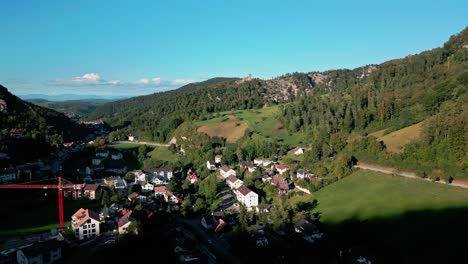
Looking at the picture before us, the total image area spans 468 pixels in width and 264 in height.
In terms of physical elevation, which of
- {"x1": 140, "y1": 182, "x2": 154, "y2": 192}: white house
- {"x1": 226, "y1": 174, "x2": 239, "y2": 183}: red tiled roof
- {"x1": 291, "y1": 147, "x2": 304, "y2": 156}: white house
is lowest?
{"x1": 140, "y1": 182, "x2": 154, "y2": 192}: white house

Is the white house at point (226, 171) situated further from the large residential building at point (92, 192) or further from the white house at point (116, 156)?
the white house at point (116, 156)

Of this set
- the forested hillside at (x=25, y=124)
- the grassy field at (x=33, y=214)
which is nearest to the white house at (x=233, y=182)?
the grassy field at (x=33, y=214)

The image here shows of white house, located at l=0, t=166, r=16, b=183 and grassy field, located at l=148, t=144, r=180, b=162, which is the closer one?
white house, located at l=0, t=166, r=16, b=183

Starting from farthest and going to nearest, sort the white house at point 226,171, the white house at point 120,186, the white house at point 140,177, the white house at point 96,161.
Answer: the white house at point 96,161
the white house at point 140,177
the white house at point 226,171
the white house at point 120,186

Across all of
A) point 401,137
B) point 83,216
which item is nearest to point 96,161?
point 83,216

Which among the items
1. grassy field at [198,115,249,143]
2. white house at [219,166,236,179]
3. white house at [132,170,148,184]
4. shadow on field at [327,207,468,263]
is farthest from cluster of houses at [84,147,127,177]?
shadow on field at [327,207,468,263]

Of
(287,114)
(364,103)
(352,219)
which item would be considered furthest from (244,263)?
(287,114)

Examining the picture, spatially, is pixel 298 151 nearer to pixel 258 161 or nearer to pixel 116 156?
pixel 258 161

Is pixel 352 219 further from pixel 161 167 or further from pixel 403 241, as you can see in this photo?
pixel 161 167

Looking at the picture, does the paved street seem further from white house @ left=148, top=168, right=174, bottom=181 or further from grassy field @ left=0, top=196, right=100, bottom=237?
white house @ left=148, top=168, right=174, bottom=181
